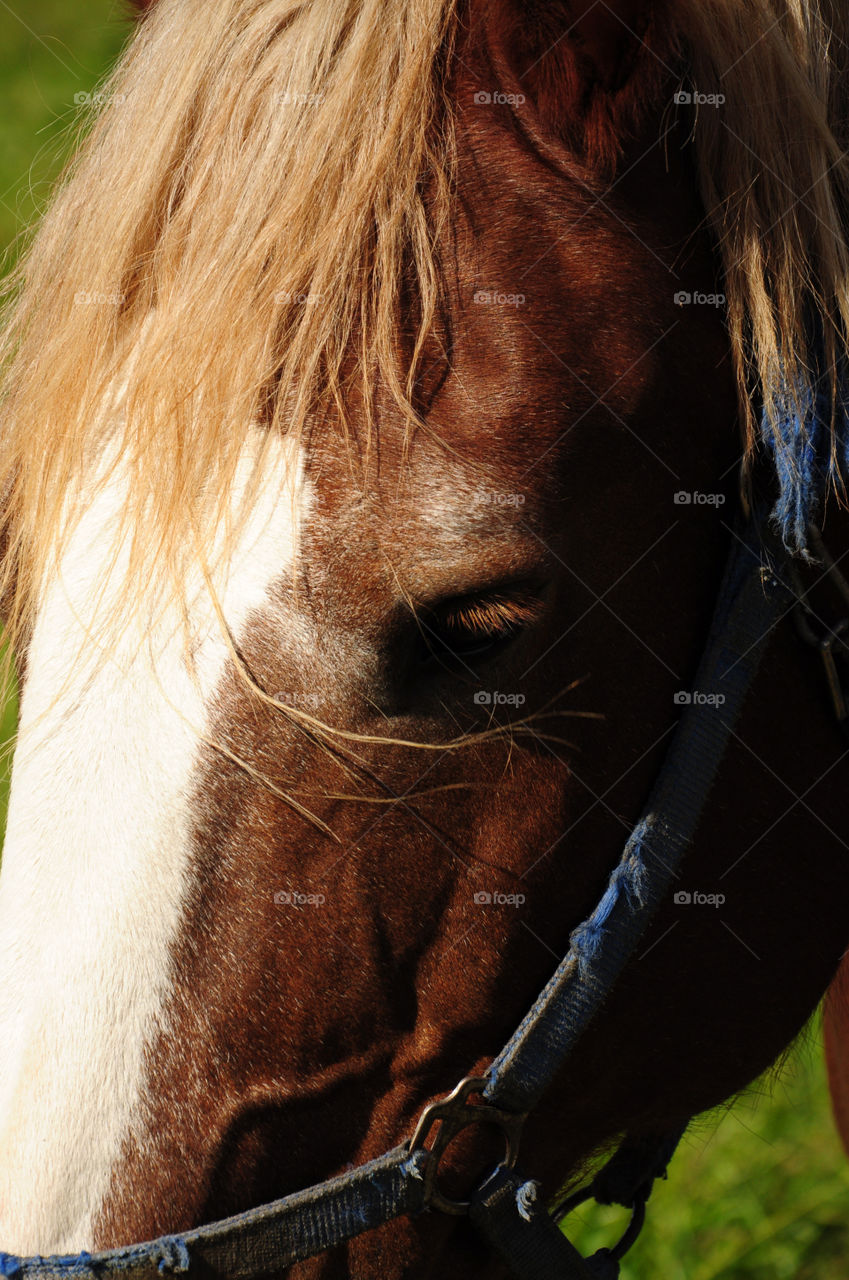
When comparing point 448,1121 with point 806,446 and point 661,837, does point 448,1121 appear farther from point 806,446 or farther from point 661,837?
point 806,446

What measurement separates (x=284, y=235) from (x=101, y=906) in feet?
1.94

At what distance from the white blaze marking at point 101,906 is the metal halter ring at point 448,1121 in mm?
260

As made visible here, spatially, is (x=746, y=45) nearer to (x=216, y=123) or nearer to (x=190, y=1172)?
(x=216, y=123)

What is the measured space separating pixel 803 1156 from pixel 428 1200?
1.97m

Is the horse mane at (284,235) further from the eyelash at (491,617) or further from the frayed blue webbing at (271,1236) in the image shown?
the frayed blue webbing at (271,1236)

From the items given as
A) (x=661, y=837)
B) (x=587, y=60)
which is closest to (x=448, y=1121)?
(x=661, y=837)

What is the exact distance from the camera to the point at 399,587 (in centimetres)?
93

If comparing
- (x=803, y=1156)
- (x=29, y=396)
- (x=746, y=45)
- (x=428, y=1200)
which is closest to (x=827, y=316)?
(x=746, y=45)

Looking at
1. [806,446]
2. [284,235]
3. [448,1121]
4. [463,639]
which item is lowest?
[448,1121]

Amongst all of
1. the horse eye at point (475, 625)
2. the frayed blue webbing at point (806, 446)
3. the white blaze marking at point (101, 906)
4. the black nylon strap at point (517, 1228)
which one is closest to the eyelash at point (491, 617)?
the horse eye at point (475, 625)

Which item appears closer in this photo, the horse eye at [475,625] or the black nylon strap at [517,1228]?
the horse eye at [475,625]

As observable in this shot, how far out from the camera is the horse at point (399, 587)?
94cm

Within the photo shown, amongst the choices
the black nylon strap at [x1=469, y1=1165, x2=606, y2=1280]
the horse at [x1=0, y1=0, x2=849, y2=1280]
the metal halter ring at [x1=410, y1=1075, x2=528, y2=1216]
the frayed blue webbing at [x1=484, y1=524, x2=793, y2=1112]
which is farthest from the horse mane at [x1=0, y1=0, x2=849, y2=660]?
the black nylon strap at [x1=469, y1=1165, x2=606, y2=1280]

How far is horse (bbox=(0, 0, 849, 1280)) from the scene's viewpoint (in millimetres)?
938
